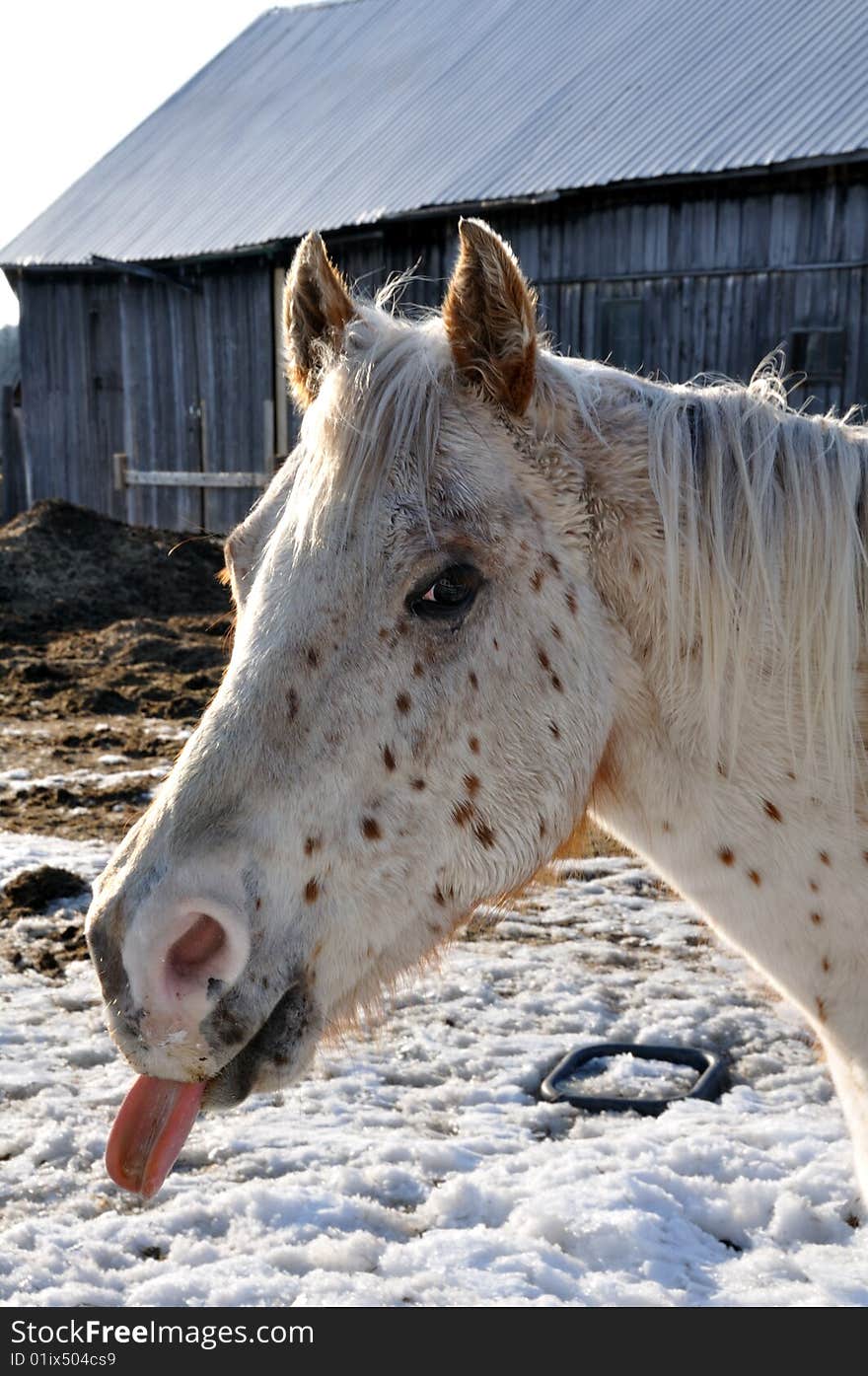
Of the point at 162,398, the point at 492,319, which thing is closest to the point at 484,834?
the point at 492,319

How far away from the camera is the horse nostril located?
5.80 feet

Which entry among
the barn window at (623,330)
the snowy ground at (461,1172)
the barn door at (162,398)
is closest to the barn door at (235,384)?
the barn door at (162,398)

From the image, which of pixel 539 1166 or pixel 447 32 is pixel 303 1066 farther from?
pixel 447 32

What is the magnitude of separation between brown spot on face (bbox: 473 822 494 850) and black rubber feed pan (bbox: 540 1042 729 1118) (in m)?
2.10

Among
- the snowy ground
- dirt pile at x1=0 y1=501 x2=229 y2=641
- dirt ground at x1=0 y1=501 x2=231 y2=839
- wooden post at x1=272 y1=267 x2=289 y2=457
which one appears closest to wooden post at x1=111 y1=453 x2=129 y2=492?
wooden post at x1=272 y1=267 x2=289 y2=457

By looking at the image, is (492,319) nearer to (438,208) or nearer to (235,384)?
(438,208)

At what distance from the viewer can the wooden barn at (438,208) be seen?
12258 mm

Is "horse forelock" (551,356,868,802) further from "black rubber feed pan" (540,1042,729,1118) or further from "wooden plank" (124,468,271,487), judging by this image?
"wooden plank" (124,468,271,487)

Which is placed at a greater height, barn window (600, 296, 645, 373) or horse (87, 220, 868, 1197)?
barn window (600, 296, 645, 373)

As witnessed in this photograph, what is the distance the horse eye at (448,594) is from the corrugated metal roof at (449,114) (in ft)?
36.3

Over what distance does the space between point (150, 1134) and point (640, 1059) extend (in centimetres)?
254

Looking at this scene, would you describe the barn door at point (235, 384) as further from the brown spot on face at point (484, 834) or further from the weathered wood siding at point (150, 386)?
the brown spot on face at point (484, 834)

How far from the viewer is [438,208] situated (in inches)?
567

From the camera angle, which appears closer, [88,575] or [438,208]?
[88,575]
